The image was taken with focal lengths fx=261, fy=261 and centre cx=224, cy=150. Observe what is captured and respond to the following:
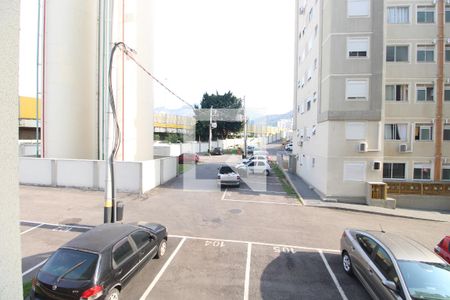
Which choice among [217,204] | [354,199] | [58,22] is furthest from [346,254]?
[58,22]

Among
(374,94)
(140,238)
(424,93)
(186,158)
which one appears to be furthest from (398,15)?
(140,238)

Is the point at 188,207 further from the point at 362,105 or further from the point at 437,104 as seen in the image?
the point at 437,104

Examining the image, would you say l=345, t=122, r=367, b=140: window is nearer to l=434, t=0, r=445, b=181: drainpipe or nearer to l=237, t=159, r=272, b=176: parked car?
l=434, t=0, r=445, b=181: drainpipe

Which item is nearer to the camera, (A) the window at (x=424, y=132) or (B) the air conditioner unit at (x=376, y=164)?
(B) the air conditioner unit at (x=376, y=164)

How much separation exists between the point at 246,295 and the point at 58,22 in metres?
21.9

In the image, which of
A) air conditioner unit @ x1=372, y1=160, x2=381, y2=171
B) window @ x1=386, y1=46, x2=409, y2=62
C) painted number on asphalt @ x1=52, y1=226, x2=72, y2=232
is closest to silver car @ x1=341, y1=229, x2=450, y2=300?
painted number on asphalt @ x1=52, y1=226, x2=72, y2=232

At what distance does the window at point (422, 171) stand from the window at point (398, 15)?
11074mm

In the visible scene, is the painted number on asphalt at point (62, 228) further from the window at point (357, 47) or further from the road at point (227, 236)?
the window at point (357, 47)

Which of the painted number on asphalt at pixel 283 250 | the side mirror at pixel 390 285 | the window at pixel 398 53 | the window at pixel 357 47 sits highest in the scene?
the window at pixel 398 53

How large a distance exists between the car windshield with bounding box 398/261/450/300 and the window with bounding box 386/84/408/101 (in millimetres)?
17359

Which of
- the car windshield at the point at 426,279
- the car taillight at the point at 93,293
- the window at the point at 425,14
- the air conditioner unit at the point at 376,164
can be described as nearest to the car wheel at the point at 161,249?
the car taillight at the point at 93,293

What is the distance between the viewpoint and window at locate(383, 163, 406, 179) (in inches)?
791

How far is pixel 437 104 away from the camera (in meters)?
19.7

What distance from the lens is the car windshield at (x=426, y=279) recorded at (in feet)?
17.1
